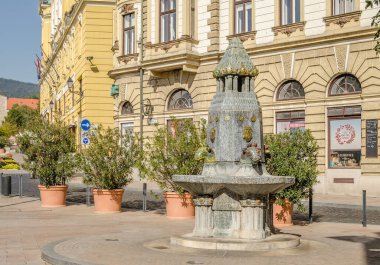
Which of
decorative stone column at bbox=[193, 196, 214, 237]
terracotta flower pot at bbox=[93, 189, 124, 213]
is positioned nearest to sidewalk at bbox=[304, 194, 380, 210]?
terracotta flower pot at bbox=[93, 189, 124, 213]

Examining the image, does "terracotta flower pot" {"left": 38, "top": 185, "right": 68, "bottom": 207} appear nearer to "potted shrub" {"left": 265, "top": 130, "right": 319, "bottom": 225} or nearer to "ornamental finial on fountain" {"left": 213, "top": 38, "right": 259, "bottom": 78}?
"potted shrub" {"left": 265, "top": 130, "right": 319, "bottom": 225}

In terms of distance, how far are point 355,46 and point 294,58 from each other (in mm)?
2741

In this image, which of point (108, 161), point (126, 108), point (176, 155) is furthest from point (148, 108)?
point (176, 155)

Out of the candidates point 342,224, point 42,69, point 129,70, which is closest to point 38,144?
point 342,224

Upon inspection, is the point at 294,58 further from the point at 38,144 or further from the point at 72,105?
the point at 72,105

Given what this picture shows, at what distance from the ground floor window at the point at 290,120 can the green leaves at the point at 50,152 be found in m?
9.32

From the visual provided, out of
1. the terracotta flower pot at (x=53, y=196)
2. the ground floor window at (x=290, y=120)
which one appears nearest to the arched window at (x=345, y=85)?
the ground floor window at (x=290, y=120)

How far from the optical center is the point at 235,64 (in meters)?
11.2

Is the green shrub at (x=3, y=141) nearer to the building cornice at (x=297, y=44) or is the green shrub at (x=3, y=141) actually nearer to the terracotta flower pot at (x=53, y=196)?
the building cornice at (x=297, y=44)

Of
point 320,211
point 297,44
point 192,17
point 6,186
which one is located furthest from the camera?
point 192,17

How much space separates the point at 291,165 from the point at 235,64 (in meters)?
3.76

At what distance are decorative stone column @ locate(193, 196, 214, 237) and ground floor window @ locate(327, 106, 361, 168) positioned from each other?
14263 mm

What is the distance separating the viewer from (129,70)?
106 ft

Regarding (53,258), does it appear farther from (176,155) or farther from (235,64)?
(176,155)
